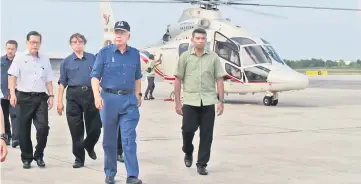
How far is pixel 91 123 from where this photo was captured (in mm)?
7965

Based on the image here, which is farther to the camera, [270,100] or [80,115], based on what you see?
[270,100]

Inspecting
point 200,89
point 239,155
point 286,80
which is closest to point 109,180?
point 200,89

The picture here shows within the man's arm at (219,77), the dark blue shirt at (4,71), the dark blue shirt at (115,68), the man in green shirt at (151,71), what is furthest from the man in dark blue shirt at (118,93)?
the man in green shirt at (151,71)

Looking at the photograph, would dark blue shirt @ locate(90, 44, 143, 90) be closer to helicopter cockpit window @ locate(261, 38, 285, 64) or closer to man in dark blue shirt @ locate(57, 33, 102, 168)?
man in dark blue shirt @ locate(57, 33, 102, 168)

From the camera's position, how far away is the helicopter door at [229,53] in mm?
18703

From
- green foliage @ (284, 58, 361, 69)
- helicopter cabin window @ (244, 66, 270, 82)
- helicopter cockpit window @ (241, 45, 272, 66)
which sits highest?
helicopter cockpit window @ (241, 45, 272, 66)

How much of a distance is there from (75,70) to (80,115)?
0.57 metres

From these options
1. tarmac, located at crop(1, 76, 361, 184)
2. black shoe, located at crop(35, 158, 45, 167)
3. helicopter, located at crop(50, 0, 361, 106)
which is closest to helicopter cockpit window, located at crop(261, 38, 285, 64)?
helicopter, located at crop(50, 0, 361, 106)

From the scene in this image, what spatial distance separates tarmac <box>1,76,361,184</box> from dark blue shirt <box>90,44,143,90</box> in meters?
1.07

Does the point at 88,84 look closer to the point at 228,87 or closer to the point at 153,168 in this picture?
the point at 153,168

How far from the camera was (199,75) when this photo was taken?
7594 mm

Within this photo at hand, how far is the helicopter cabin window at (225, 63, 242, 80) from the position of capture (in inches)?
737

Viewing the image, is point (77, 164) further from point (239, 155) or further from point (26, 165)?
point (239, 155)

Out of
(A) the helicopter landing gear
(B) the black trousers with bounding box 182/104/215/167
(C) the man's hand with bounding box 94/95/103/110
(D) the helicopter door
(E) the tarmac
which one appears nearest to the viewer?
(C) the man's hand with bounding box 94/95/103/110
